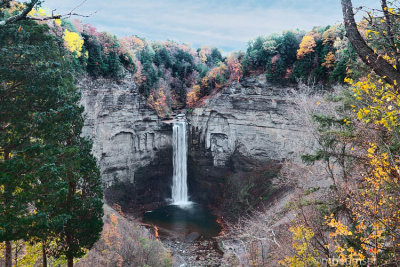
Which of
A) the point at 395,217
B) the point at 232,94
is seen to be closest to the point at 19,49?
the point at 395,217

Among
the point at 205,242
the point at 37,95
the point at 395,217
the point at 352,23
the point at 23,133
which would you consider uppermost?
the point at 352,23

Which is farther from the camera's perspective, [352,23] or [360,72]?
[360,72]

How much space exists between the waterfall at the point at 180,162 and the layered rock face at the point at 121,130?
928 millimetres

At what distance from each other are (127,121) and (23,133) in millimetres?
21119

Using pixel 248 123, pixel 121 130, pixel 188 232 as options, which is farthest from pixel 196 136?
pixel 188 232

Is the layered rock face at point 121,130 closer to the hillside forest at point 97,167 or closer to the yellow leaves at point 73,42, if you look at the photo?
the yellow leaves at point 73,42

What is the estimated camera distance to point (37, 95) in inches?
326

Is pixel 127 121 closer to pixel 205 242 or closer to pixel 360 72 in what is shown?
pixel 205 242

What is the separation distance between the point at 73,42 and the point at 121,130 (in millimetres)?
9736

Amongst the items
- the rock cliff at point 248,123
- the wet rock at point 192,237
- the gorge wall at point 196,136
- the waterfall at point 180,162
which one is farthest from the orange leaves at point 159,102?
the wet rock at point 192,237

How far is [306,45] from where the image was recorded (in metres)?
25.4

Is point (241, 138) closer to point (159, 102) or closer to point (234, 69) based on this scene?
point (234, 69)

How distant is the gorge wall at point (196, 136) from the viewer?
87.0 feet

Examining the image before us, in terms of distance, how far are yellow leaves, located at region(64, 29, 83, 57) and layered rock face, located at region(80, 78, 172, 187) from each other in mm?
2888
